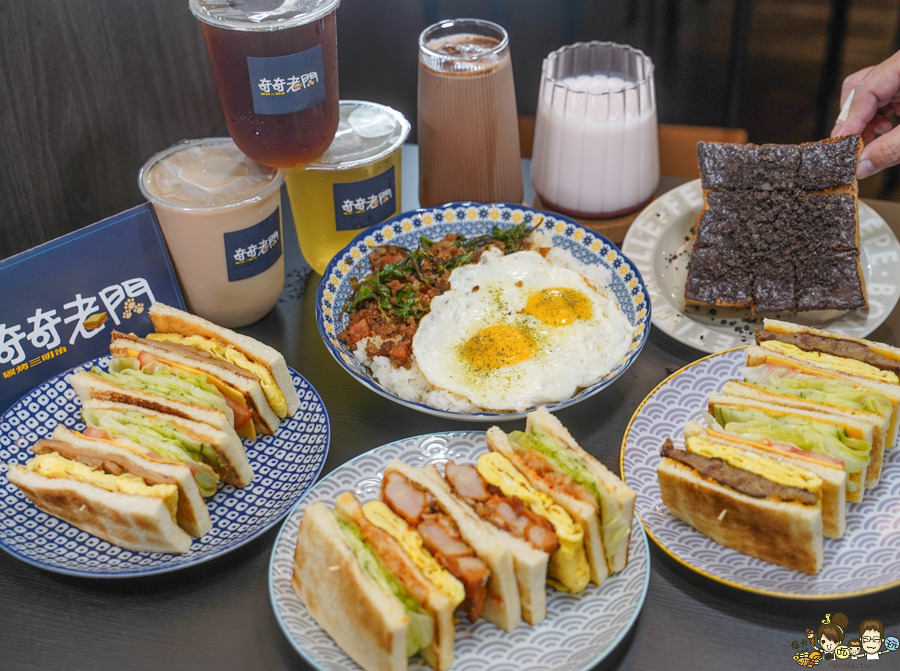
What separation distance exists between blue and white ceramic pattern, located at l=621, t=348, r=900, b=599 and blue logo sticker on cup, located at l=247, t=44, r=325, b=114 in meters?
1.82

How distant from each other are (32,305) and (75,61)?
1.22 m

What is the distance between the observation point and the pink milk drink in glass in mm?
3902

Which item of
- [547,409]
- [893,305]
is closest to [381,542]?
[547,409]

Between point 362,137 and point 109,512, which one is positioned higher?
point 362,137

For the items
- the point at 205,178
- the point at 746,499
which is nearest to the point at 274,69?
the point at 205,178

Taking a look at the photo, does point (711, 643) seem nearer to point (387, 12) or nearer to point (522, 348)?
point (522, 348)

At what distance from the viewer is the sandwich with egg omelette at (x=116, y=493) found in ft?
8.30

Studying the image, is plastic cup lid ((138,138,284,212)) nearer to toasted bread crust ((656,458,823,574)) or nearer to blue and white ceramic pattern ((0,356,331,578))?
blue and white ceramic pattern ((0,356,331,578))

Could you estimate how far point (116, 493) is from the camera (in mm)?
2566

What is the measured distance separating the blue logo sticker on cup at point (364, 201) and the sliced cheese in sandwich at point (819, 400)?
1.86 m

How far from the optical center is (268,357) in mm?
3100

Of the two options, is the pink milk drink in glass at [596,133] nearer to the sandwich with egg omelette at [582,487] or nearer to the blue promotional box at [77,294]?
the sandwich with egg omelette at [582,487]

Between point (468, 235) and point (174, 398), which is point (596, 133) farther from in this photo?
point (174, 398)

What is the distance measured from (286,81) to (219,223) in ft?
2.16
